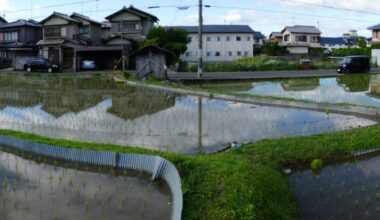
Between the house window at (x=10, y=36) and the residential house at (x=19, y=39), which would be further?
the house window at (x=10, y=36)

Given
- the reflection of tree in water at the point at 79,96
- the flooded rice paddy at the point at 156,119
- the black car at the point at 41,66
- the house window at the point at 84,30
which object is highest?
the house window at the point at 84,30

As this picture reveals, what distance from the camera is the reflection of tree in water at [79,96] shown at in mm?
15705

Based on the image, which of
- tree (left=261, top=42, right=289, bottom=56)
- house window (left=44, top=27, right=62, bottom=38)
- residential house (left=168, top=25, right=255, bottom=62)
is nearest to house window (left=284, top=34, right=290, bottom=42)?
tree (left=261, top=42, right=289, bottom=56)

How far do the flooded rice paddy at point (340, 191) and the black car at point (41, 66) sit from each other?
2789cm

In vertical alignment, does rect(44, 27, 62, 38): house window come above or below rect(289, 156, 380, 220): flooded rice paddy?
above

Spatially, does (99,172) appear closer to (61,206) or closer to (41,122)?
(61,206)

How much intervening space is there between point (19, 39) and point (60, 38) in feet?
19.0

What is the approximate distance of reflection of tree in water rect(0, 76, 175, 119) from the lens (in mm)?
15705

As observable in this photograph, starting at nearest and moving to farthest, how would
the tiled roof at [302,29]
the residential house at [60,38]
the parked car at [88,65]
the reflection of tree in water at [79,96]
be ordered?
the reflection of tree in water at [79,96], the parked car at [88,65], the residential house at [60,38], the tiled roof at [302,29]

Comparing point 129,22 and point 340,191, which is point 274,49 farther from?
point 340,191

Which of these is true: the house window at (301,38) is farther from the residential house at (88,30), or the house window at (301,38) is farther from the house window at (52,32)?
the house window at (52,32)

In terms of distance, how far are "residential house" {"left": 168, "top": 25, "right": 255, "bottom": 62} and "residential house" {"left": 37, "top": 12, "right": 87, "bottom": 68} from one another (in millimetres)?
18197

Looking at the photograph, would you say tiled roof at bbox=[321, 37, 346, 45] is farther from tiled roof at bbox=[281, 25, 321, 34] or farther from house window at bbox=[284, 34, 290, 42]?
tiled roof at bbox=[281, 25, 321, 34]

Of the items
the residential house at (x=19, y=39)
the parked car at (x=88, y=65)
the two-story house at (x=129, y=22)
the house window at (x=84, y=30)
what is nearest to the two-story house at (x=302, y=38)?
the two-story house at (x=129, y=22)
